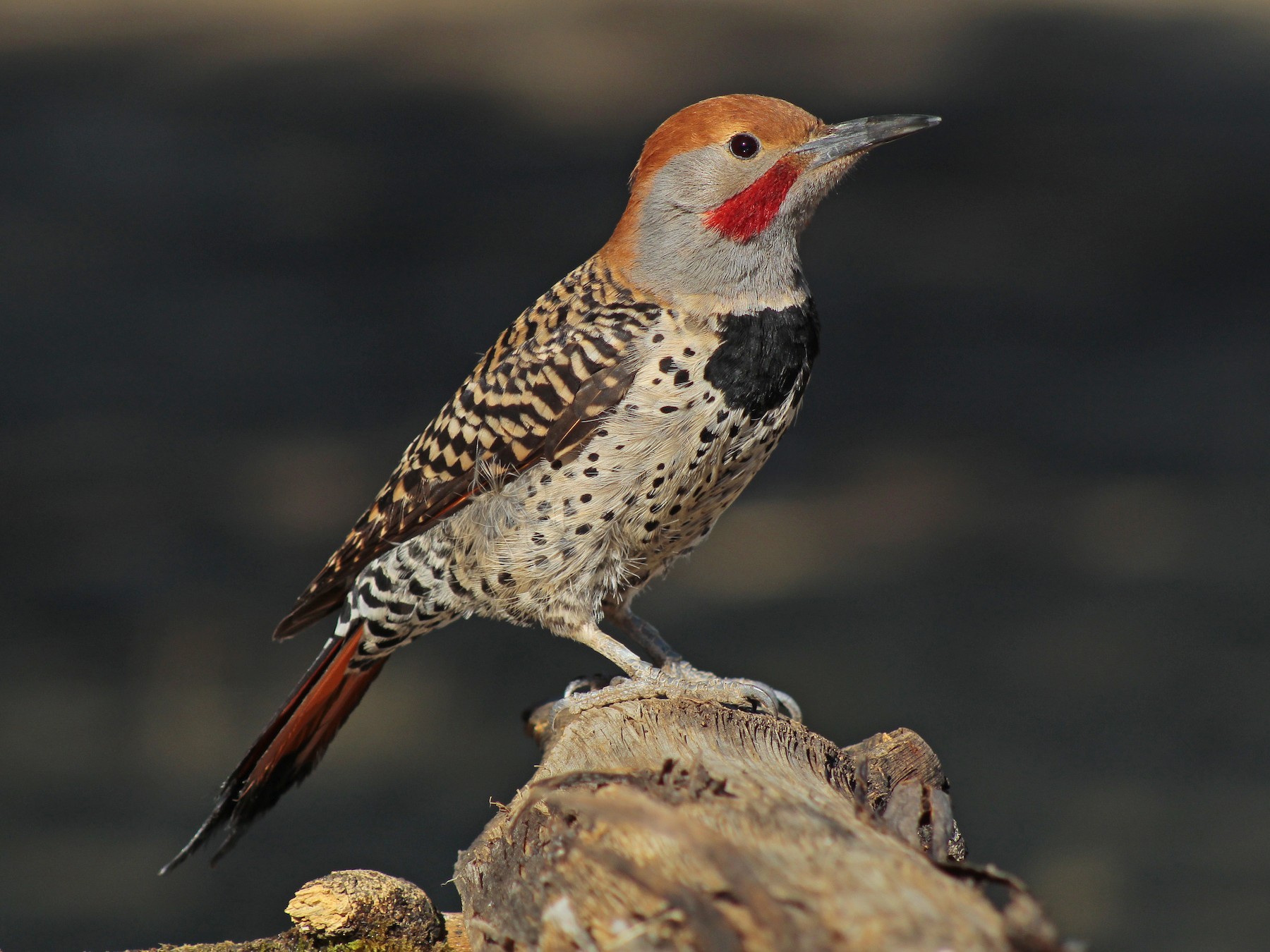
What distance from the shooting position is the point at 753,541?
4973mm

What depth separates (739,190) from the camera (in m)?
2.47

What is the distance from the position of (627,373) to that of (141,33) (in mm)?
3442

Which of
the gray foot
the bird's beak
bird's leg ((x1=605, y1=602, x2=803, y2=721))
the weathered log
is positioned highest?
the bird's beak

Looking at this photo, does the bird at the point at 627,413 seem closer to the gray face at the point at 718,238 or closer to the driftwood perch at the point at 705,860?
the gray face at the point at 718,238

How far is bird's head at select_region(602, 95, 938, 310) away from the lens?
8.00ft

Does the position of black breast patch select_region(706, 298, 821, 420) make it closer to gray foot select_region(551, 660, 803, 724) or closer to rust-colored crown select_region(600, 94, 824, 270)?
rust-colored crown select_region(600, 94, 824, 270)

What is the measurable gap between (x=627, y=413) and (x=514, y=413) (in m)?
0.29

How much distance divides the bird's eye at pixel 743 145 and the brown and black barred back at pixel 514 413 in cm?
36

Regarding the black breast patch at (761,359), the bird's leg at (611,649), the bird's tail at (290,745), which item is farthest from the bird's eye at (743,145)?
the bird's tail at (290,745)

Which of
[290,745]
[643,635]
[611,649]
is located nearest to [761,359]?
[611,649]

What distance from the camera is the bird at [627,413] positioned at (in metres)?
2.38

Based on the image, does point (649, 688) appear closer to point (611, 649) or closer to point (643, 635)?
point (611, 649)

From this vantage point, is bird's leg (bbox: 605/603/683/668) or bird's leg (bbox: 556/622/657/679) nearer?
bird's leg (bbox: 556/622/657/679)

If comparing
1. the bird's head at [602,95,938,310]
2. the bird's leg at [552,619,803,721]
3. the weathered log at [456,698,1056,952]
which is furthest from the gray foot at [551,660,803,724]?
the bird's head at [602,95,938,310]
